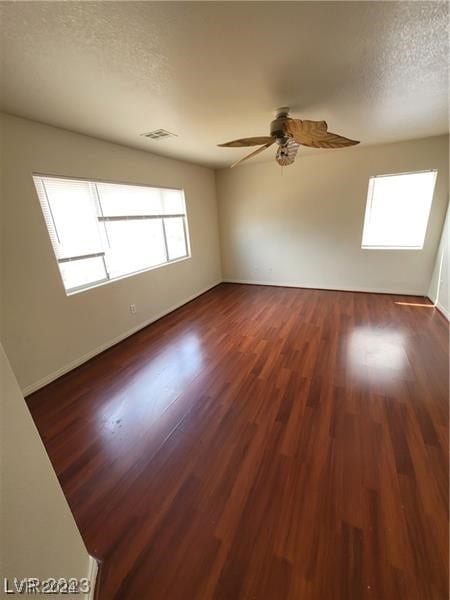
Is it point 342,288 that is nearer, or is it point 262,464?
point 262,464

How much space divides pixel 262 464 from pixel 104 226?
9.49ft

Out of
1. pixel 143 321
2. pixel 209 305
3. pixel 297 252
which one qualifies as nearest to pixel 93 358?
pixel 143 321

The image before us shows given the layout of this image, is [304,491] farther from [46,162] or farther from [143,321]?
[46,162]

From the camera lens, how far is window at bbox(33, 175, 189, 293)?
7.84 feet

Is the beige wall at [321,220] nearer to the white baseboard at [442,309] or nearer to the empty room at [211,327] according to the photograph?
the empty room at [211,327]

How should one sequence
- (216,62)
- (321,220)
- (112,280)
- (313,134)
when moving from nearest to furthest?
1. (216,62)
2. (313,134)
3. (112,280)
4. (321,220)

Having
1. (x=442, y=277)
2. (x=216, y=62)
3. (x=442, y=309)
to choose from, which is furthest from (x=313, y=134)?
(x=442, y=309)

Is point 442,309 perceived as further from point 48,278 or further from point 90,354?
point 48,278

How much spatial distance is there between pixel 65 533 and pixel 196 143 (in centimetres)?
359

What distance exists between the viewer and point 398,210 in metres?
3.84

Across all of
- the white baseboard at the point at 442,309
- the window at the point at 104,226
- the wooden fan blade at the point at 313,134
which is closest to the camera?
the wooden fan blade at the point at 313,134

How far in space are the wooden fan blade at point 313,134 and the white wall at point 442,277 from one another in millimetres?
2458

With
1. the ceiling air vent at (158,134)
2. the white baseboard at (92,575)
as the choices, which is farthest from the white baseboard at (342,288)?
the white baseboard at (92,575)

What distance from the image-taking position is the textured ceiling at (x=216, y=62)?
43.2 inches
